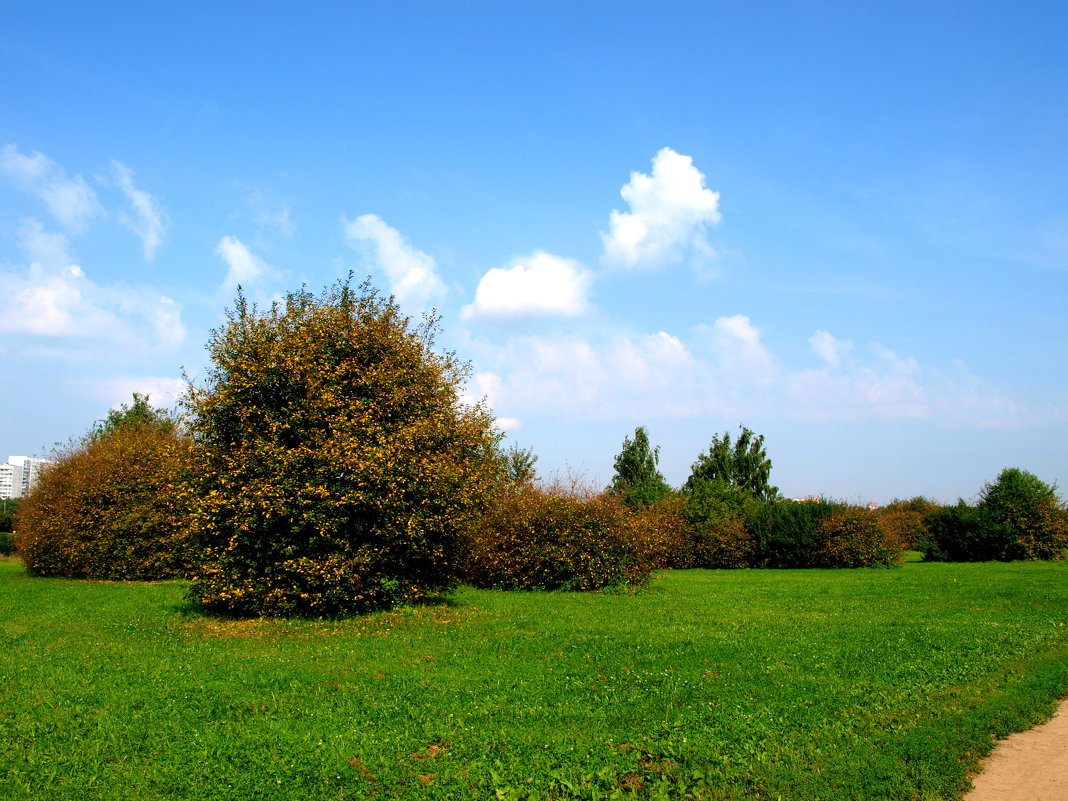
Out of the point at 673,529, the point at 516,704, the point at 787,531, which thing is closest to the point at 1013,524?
the point at 787,531

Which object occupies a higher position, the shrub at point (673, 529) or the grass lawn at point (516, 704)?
the shrub at point (673, 529)

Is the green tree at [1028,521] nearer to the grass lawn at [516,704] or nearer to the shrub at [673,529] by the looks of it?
the shrub at [673,529]

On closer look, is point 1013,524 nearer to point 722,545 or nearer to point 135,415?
point 722,545

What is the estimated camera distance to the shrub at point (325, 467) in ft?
44.9

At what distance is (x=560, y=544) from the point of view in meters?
21.7

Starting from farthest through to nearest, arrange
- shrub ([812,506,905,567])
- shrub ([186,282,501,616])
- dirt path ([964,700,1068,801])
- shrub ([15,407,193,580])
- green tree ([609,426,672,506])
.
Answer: green tree ([609,426,672,506])
shrub ([812,506,905,567])
shrub ([15,407,193,580])
shrub ([186,282,501,616])
dirt path ([964,700,1068,801])

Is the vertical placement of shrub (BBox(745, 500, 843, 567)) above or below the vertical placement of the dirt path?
above

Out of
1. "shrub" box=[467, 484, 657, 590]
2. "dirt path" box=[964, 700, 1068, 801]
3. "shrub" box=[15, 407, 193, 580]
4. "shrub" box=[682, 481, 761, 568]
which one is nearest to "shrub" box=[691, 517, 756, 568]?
"shrub" box=[682, 481, 761, 568]

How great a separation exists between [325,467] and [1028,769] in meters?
11.3

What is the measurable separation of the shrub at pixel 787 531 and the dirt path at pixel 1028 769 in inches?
1099

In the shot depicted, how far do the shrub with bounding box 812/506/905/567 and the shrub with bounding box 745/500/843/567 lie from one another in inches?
19.1

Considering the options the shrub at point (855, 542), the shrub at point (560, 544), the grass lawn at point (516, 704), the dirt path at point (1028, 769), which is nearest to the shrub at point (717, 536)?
the shrub at point (855, 542)

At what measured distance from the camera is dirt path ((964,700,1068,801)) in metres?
5.61

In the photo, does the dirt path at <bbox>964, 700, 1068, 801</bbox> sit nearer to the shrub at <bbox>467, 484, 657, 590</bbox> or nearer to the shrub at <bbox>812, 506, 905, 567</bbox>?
the shrub at <bbox>467, 484, 657, 590</bbox>
